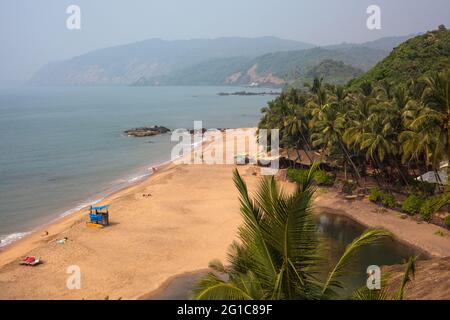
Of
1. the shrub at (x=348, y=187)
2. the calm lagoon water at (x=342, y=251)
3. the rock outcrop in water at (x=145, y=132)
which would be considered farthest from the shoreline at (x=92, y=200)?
the rock outcrop in water at (x=145, y=132)

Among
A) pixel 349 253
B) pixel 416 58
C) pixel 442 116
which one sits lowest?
pixel 349 253

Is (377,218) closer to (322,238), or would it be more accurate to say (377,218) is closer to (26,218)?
(322,238)

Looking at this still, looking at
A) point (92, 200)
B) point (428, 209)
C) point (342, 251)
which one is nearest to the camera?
point (342, 251)

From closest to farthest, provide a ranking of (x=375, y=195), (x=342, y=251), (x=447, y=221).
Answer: (x=342, y=251)
(x=447, y=221)
(x=375, y=195)

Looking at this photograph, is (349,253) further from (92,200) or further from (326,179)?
(92,200)

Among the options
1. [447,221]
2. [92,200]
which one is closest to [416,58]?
[447,221]

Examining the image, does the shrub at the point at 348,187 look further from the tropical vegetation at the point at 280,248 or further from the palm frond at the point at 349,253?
the tropical vegetation at the point at 280,248

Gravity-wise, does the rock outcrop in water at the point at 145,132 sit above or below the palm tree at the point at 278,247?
below
